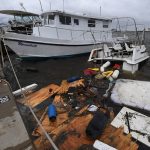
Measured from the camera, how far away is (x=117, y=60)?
37.1 ft

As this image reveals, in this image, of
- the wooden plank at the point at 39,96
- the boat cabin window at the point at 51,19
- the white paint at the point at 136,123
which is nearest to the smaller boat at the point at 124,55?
the boat cabin window at the point at 51,19

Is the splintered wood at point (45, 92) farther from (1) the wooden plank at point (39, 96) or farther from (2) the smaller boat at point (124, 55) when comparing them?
(2) the smaller boat at point (124, 55)

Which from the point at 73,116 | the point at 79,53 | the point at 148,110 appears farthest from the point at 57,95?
the point at 79,53

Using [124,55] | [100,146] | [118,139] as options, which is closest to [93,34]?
[124,55]

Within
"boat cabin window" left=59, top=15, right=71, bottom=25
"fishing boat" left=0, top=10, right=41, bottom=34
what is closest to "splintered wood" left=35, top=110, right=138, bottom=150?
"boat cabin window" left=59, top=15, right=71, bottom=25

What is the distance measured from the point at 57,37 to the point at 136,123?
9512mm

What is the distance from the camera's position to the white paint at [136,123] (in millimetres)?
5190

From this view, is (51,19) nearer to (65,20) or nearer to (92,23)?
(65,20)

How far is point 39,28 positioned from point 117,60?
241 inches

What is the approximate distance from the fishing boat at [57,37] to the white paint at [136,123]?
821 centimetres

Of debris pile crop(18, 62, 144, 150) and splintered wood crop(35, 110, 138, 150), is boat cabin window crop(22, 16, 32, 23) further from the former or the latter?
splintered wood crop(35, 110, 138, 150)

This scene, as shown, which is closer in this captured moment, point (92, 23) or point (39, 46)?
point (39, 46)

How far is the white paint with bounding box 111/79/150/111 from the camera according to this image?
700cm

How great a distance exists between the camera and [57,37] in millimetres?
13805
